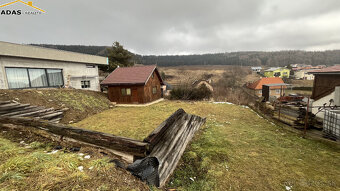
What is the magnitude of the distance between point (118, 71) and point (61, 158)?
16962mm

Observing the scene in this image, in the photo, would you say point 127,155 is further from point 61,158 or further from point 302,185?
point 302,185

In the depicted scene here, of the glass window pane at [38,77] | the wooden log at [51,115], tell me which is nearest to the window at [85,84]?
the glass window pane at [38,77]

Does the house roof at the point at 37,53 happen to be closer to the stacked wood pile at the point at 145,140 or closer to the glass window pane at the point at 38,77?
the glass window pane at the point at 38,77

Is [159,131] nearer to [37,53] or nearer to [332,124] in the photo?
A: [332,124]

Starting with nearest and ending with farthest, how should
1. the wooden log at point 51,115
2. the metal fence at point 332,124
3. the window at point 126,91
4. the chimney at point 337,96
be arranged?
1. the metal fence at point 332,124
2. the wooden log at point 51,115
3. the chimney at point 337,96
4. the window at point 126,91

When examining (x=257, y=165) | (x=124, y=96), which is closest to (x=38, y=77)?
(x=124, y=96)

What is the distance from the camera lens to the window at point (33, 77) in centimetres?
1137

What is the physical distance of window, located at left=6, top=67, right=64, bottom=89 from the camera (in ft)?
37.3

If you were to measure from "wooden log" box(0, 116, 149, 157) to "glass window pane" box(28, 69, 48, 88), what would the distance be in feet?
42.7

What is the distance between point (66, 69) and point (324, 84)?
2697cm

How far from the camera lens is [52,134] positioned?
325cm

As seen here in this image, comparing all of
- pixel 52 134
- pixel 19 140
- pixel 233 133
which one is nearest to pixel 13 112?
pixel 19 140

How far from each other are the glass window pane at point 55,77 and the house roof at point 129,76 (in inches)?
179

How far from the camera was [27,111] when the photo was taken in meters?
6.95
